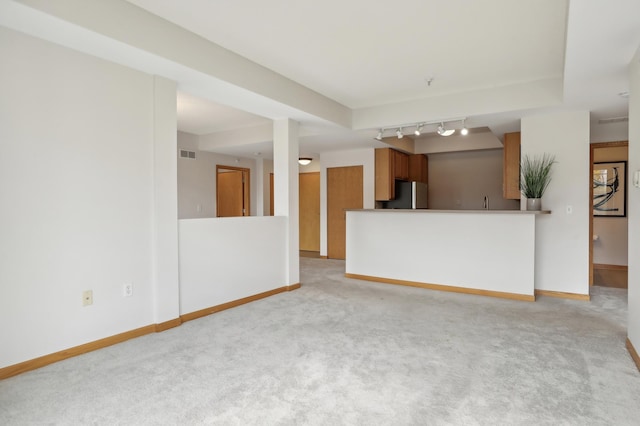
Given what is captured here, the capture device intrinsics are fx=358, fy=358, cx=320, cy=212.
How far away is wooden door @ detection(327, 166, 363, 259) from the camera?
7061mm

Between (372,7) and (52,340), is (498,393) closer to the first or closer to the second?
(372,7)

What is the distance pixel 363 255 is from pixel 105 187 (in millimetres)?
3612

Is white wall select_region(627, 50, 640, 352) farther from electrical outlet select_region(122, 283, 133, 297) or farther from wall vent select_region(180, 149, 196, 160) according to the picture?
wall vent select_region(180, 149, 196, 160)

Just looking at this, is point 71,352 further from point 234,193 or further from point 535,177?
point 234,193

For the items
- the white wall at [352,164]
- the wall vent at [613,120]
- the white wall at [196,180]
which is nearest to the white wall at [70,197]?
the white wall at [196,180]

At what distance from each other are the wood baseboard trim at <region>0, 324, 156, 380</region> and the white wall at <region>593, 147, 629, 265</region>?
7.10m

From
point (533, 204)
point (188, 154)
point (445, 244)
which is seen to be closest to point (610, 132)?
point (533, 204)

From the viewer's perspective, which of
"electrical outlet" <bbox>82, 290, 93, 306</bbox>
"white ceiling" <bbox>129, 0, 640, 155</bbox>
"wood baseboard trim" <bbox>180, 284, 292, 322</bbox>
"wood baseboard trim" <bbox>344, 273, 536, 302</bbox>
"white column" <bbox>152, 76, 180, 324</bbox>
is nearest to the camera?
"white ceiling" <bbox>129, 0, 640, 155</bbox>

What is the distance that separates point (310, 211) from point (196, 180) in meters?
2.76

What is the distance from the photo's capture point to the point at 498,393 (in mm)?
2131

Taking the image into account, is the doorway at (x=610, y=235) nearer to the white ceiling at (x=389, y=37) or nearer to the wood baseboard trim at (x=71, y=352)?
the white ceiling at (x=389, y=37)

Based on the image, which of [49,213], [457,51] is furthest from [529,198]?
[49,213]

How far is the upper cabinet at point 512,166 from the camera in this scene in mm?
5000

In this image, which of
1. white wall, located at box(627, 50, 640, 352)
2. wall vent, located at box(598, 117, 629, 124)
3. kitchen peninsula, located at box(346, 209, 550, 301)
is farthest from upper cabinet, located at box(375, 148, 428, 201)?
white wall, located at box(627, 50, 640, 352)
